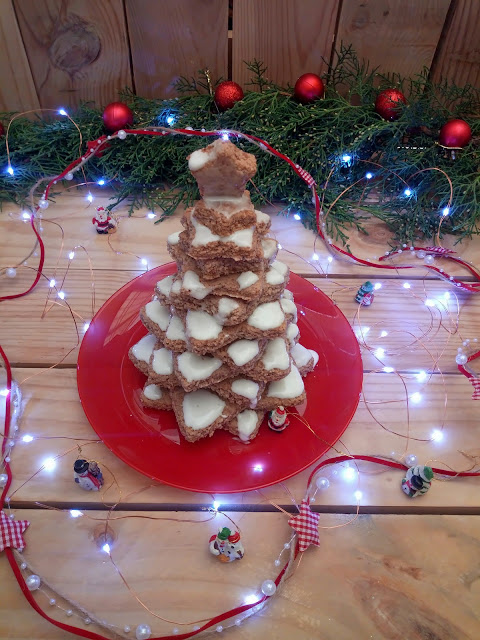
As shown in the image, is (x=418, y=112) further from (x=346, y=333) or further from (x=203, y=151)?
(x=203, y=151)

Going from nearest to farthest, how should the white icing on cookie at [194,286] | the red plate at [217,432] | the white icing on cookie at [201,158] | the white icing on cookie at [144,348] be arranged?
the white icing on cookie at [201,158], the white icing on cookie at [194,286], the red plate at [217,432], the white icing on cookie at [144,348]

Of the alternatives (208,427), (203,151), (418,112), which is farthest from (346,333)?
(418,112)

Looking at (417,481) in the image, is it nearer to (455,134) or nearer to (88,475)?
(88,475)

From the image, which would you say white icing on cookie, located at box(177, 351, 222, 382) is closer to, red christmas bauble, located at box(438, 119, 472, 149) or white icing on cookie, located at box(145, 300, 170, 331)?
white icing on cookie, located at box(145, 300, 170, 331)

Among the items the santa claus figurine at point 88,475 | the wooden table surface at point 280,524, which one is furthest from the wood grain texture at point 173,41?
the santa claus figurine at point 88,475

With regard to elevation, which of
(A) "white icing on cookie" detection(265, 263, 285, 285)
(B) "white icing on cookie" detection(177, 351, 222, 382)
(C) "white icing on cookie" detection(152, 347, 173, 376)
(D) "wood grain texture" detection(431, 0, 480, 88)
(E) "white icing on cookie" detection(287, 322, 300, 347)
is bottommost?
(C) "white icing on cookie" detection(152, 347, 173, 376)

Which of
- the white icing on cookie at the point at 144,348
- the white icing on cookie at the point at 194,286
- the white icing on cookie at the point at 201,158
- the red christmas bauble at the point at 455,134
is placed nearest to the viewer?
the white icing on cookie at the point at 201,158

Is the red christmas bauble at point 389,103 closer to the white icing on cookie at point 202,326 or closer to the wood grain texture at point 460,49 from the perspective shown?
the wood grain texture at point 460,49

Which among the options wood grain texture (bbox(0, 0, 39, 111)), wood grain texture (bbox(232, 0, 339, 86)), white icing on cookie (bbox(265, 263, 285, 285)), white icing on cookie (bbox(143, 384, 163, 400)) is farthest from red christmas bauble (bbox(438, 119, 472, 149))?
wood grain texture (bbox(0, 0, 39, 111))
